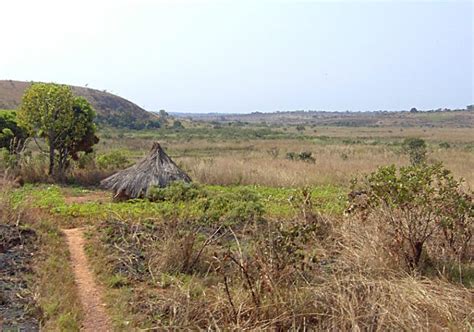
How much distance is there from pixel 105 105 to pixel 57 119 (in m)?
57.9

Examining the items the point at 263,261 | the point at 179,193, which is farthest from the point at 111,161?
the point at 263,261

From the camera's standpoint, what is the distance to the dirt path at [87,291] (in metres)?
5.19

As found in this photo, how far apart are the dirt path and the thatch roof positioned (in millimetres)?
3447

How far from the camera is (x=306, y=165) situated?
1736 centimetres

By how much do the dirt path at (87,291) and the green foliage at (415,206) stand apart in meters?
3.48

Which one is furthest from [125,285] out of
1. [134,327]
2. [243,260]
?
[243,260]

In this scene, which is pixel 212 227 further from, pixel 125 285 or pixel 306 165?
pixel 306 165

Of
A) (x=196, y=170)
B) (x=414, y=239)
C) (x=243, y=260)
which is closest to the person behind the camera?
(x=243, y=260)

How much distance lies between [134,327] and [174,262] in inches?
62.2

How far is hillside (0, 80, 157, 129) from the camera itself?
5712 centimetres

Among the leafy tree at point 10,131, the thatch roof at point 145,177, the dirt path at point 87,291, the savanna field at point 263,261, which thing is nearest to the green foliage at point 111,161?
the leafy tree at point 10,131

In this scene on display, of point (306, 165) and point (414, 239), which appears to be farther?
point (306, 165)

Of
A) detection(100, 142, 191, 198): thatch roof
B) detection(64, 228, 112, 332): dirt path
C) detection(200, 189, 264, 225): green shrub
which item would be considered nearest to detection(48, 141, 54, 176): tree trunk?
detection(100, 142, 191, 198): thatch roof

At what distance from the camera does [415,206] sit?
6414 mm
